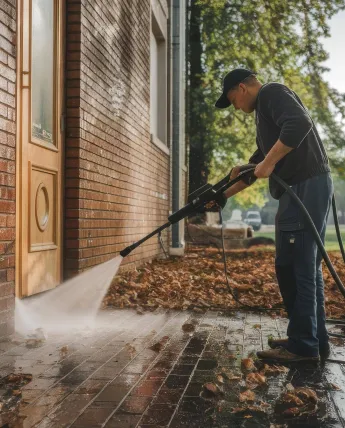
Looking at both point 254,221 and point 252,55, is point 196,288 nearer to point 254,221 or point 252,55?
point 252,55

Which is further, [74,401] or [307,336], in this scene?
[307,336]

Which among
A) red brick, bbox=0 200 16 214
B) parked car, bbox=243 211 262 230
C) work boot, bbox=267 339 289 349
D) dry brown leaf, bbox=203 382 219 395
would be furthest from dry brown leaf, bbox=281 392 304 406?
parked car, bbox=243 211 262 230

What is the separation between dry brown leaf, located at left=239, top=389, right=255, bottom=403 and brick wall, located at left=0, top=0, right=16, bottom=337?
2192 millimetres

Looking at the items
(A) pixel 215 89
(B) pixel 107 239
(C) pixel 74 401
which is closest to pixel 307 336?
(C) pixel 74 401

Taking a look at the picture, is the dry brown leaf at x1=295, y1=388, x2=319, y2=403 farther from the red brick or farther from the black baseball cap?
the red brick

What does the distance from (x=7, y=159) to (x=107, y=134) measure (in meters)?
3.03

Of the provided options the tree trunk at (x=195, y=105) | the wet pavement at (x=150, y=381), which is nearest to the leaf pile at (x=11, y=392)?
the wet pavement at (x=150, y=381)

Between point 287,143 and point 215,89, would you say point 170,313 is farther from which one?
point 215,89

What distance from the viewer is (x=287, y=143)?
4215mm

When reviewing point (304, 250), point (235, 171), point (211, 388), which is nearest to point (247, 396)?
point (211, 388)

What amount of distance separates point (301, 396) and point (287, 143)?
65.2 inches

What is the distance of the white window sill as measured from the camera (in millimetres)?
11558

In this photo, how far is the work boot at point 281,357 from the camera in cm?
434

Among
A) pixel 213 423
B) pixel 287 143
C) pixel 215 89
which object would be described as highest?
pixel 215 89
